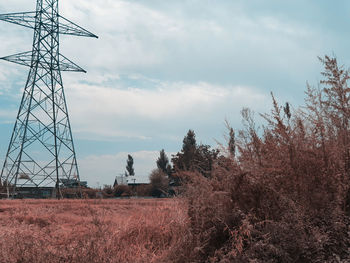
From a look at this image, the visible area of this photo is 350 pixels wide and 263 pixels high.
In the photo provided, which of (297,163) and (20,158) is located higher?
(20,158)

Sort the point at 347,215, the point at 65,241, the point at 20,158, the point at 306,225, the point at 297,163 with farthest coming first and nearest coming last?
the point at 20,158, the point at 65,241, the point at 297,163, the point at 347,215, the point at 306,225

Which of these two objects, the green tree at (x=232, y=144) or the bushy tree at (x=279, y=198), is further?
the green tree at (x=232, y=144)

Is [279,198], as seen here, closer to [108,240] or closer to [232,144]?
[232,144]

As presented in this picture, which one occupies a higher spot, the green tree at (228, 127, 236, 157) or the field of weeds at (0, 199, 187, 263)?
the green tree at (228, 127, 236, 157)

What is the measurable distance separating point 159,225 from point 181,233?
3.16 ft

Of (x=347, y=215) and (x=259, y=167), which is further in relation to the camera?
(x=259, y=167)

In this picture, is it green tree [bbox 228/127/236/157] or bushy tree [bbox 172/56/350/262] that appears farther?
A: green tree [bbox 228/127/236/157]

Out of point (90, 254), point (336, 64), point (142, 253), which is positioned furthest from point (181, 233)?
point (336, 64)

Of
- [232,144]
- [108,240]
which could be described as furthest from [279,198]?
[108,240]

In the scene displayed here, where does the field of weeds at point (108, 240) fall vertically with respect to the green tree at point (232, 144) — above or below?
below

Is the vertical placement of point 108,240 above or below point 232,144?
below

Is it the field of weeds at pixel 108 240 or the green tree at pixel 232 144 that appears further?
the green tree at pixel 232 144

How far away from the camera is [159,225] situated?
721cm

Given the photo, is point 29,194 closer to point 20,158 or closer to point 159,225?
point 20,158
